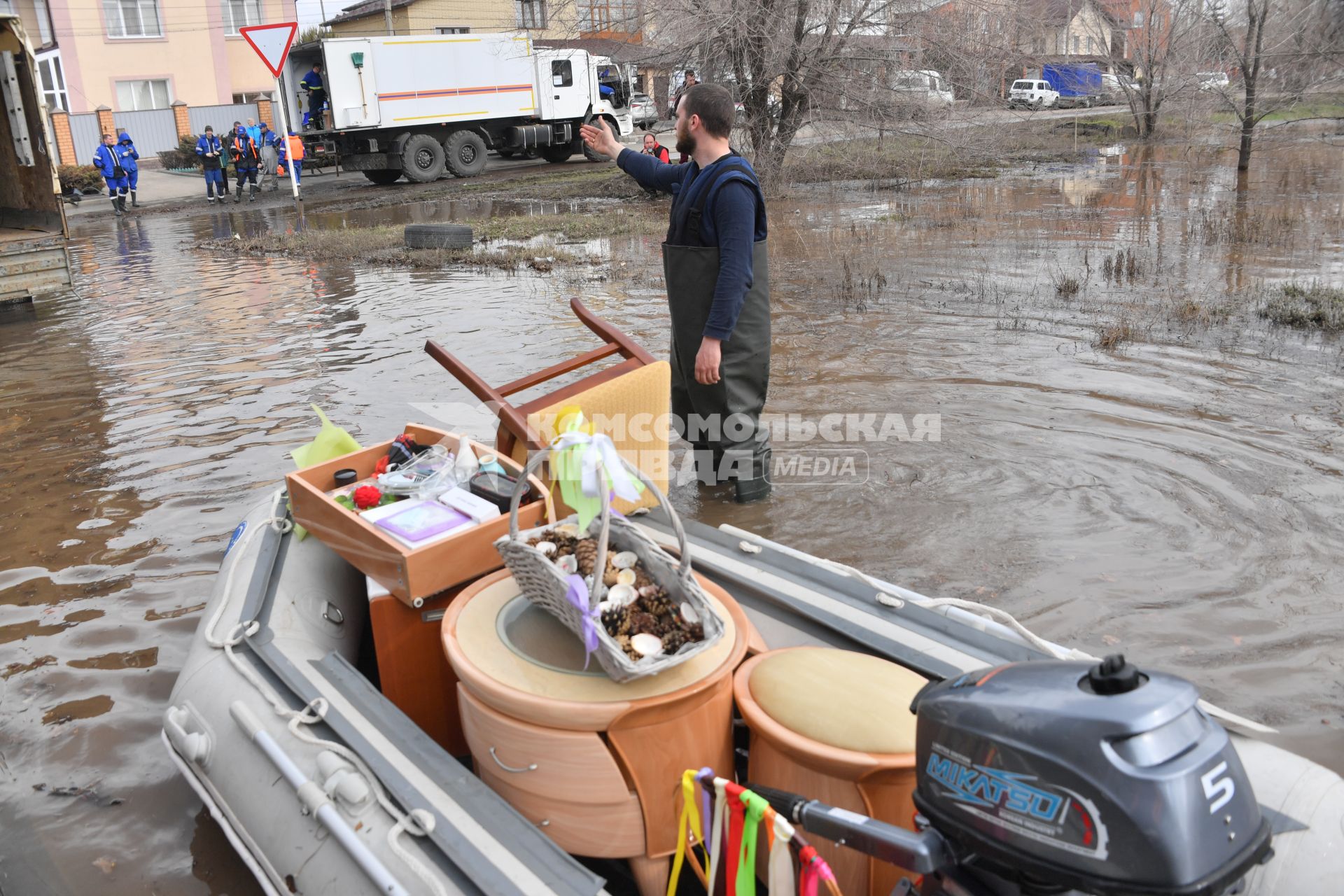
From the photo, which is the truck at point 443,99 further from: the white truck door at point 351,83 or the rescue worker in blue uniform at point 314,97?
the rescue worker in blue uniform at point 314,97

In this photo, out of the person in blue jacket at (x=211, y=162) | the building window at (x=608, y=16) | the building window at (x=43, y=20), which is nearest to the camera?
the building window at (x=608, y=16)

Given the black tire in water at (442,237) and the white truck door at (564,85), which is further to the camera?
the white truck door at (564,85)

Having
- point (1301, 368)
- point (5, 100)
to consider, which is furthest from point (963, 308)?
point (5, 100)

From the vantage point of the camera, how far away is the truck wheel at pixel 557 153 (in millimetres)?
24750

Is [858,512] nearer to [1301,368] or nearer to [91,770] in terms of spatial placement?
[91,770]

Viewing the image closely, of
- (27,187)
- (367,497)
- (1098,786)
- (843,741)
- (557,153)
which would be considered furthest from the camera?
(557,153)

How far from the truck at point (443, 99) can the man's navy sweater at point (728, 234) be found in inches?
696

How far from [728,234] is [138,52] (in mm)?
31448

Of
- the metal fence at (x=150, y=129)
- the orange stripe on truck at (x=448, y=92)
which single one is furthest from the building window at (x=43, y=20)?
the orange stripe on truck at (x=448, y=92)

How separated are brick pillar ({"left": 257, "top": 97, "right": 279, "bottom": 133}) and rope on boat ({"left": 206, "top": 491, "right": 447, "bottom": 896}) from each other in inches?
1096

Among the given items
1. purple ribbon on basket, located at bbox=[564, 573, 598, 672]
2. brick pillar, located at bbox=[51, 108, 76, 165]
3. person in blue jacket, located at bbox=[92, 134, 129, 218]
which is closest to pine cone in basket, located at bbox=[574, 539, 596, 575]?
purple ribbon on basket, located at bbox=[564, 573, 598, 672]

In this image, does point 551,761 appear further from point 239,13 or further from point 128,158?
point 239,13

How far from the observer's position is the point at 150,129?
2773cm

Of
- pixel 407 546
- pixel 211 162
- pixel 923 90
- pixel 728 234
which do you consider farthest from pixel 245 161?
pixel 407 546
